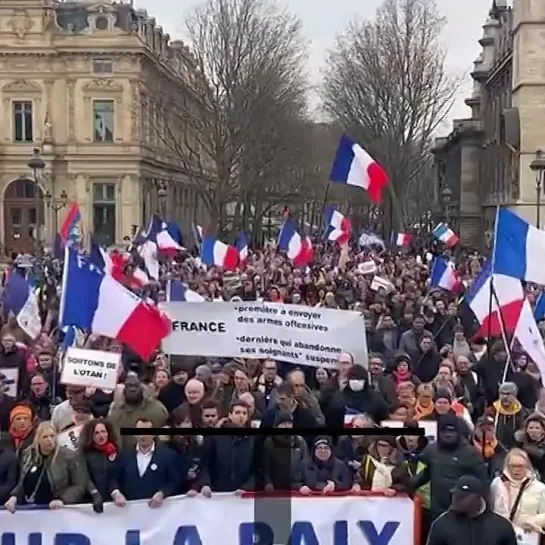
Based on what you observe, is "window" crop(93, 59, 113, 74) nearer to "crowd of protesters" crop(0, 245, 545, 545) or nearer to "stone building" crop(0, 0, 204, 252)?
"stone building" crop(0, 0, 204, 252)

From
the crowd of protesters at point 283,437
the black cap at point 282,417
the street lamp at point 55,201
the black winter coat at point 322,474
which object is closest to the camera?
the crowd of protesters at point 283,437

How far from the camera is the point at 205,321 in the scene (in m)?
11.6

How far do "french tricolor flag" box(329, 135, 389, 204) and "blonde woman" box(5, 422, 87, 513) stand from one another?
1024 cm

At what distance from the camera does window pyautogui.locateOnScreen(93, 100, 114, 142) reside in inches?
2667

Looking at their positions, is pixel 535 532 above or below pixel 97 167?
below

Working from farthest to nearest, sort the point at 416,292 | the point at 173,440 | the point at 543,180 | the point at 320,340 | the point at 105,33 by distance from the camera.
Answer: the point at 105,33 → the point at 543,180 → the point at 416,292 → the point at 320,340 → the point at 173,440

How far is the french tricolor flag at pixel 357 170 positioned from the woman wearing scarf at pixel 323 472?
31.5 feet

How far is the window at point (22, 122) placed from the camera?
2682 inches

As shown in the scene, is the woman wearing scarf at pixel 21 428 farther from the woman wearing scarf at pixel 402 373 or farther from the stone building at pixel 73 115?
the stone building at pixel 73 115

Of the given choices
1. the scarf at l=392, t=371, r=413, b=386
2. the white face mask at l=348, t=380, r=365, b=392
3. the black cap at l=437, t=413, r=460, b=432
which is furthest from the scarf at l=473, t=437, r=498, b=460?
the scarf at l=392, t=371, r=413, b=386

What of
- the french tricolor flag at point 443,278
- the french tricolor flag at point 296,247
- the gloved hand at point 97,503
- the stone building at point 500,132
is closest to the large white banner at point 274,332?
the gloved hand at point 97,503

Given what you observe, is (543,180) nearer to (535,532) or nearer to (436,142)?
(535,532)

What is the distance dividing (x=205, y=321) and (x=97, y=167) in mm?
57576

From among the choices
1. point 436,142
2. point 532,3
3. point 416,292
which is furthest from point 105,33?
point 416,292
